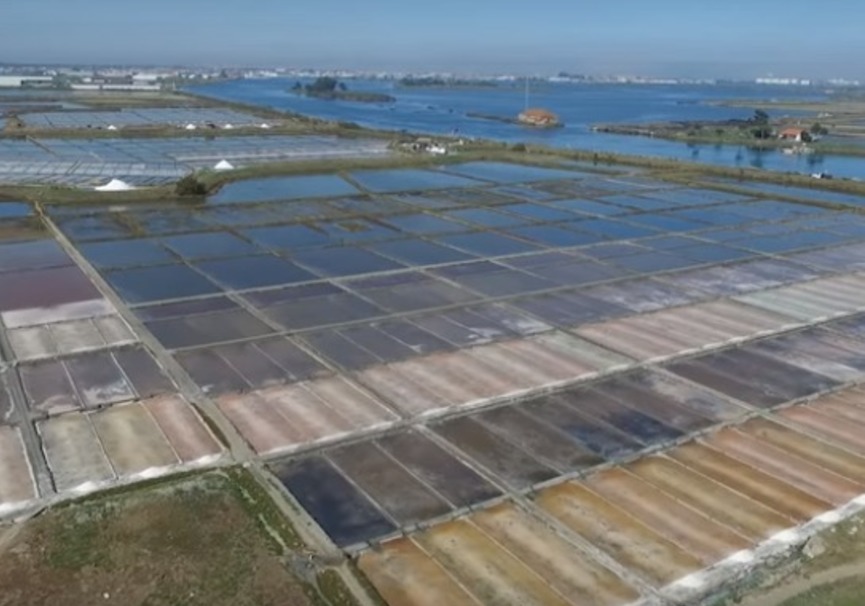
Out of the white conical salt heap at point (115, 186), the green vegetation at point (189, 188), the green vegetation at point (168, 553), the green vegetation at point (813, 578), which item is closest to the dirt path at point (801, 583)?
the green vegetation at point (813, 578)

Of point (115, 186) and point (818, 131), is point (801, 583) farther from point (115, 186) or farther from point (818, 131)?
point (818, 131)

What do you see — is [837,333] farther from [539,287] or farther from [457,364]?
[457,364]

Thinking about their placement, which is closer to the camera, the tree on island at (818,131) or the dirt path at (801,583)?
the dirt path at (801,583)

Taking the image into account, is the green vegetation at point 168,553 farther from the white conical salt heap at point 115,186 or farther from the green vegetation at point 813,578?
the white conical salt heap at point 115,186

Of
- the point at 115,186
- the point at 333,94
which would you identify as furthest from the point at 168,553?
the point at 333,94

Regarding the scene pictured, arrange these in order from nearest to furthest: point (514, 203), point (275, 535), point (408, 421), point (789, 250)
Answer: point (275, 535) → point (408, 421) → point (789, 250) → point (514, 203)

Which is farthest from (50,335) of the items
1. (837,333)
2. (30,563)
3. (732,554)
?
(837,333)

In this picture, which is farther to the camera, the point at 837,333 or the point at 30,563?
the point at 837,333

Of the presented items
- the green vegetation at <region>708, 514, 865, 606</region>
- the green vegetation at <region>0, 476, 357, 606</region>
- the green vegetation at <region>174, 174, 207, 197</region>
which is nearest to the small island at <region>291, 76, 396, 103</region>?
the green vegetation at <region>174, 174, 207, 197</region>
